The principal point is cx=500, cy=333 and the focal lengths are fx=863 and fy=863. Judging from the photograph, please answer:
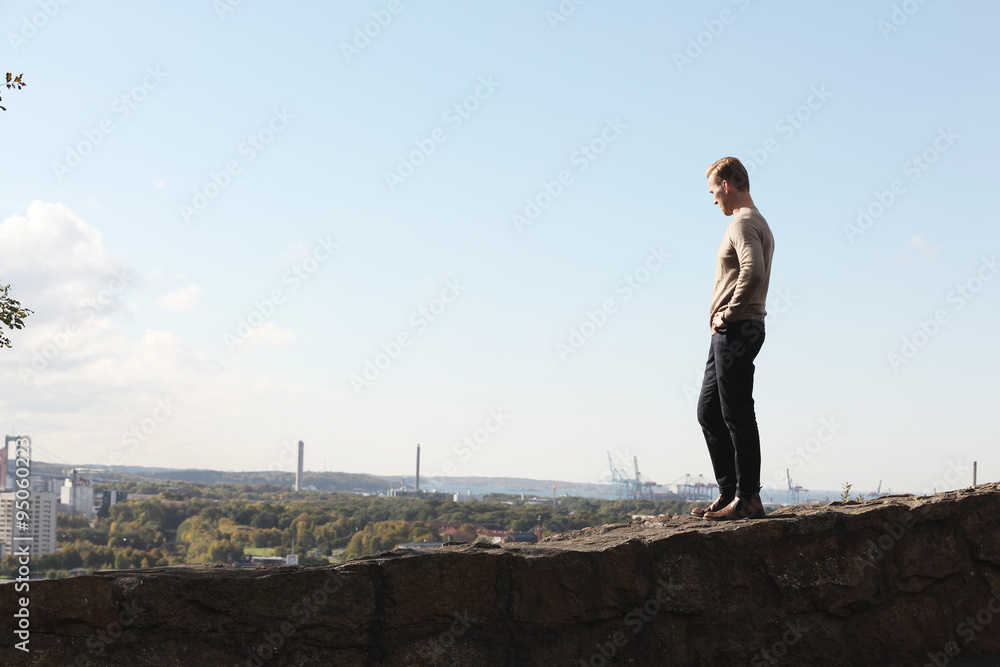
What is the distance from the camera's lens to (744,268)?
3973 mm

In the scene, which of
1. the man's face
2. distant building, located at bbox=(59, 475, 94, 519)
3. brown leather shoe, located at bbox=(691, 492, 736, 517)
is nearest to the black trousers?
brown leather shoe, located at bbox=(691, 492, 736, 517)

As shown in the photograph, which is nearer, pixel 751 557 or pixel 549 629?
pixel 549 629

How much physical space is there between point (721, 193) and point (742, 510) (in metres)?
1.54

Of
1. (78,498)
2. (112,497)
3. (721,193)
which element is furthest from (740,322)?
(112,497)

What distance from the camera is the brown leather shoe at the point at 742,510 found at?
404cm

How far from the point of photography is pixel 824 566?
3.71 meters

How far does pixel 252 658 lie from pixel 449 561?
2.54 ft

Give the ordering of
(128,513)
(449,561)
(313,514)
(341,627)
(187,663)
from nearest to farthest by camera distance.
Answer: (187,663) → (341,627) → (449,561) → (313,514) → (128,513)

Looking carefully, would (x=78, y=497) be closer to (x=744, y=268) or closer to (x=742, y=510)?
(x=742, y=510)

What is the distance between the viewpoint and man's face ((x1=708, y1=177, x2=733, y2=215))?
14.0 ft

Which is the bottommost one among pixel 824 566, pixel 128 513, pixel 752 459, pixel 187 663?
pixel 128 513

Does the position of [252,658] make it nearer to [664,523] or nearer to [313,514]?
[664,523]

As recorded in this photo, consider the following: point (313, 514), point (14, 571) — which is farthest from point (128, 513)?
point (14, 571)

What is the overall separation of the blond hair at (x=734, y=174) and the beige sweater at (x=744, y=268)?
14cm
